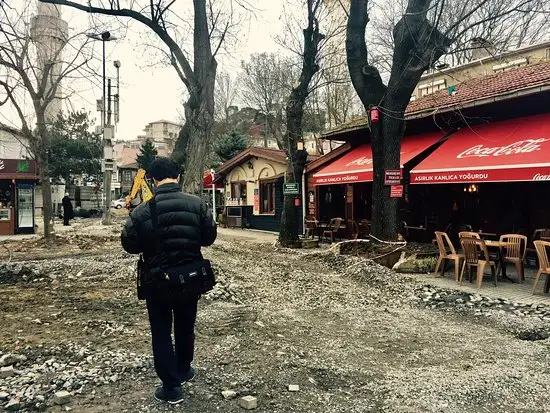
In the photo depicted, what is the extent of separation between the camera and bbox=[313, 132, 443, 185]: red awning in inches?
491

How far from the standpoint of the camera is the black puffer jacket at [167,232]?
337 cm

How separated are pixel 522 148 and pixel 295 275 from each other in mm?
5344

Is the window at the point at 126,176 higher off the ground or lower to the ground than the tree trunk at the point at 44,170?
higher

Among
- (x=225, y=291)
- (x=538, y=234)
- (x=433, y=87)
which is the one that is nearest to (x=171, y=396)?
(x=225, y=291)

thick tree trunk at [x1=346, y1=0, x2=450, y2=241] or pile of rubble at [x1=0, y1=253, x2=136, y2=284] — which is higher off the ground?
thick tree trunk at [x1=346, y1=0, x2=450, y2=241]

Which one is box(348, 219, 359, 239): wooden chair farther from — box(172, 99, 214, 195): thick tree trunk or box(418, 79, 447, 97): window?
box(418, 79, 447, 97): window

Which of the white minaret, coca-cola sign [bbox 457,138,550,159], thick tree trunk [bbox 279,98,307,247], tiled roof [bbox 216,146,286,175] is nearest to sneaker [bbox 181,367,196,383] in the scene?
coca-cola sign [bbox 457,138,550,159]

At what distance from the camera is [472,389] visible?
150 inches

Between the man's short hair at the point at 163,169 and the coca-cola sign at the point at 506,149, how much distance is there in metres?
8.01

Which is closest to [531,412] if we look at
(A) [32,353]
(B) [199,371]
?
(B) [199,371]

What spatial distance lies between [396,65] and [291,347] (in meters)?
7.56

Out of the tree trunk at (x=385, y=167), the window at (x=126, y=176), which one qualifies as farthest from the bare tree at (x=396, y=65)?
the window at (x=126, y=176)

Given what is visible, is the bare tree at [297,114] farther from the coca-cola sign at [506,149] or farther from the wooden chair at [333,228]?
the coca-cola sign at [506,149]

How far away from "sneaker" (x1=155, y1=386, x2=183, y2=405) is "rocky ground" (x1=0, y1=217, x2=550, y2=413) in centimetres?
6
